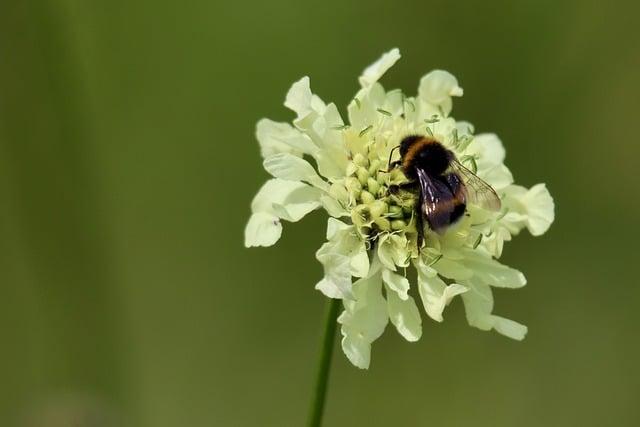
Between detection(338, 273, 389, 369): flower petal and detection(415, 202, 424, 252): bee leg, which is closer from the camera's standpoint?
detection(338, 273, 389, 369): flower petal

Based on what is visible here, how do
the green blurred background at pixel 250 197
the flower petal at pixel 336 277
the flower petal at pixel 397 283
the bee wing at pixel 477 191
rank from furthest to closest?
the green blurred background at pixel 250 197 → the bee wing at pixel 477 191 → the flower petal at pixel 397 283 → the flower petal at pixel 336 277

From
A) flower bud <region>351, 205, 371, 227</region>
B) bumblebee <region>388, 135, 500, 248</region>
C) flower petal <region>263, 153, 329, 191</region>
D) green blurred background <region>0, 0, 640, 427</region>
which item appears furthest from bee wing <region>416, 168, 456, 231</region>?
green blurred background <region>0, 0, 640, 427</region>

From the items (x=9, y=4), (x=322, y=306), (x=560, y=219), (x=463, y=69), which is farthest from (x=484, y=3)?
(x=9, y=4)

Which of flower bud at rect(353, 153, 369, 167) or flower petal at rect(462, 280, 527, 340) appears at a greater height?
flower bud at rect(353, 153, 369, 167)

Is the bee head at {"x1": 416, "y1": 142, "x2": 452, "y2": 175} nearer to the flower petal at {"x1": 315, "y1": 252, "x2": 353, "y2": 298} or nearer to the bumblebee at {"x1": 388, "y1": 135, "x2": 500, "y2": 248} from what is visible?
the bumblebee at {"x1": 388, "y1": 135, "x2": 500, "y2": 248}

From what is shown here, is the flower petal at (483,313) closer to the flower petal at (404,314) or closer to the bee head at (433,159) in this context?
the flower petal at (404,314)

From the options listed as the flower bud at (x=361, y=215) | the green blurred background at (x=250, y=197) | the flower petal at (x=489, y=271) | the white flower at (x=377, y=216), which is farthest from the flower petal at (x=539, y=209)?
the green blurred background at (x=250, y=197)

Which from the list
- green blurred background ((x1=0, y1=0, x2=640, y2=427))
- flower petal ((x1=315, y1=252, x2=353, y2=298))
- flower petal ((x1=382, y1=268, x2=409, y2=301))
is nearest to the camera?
flower petal ((x1=315, y1=252, x2=353, y2=298))

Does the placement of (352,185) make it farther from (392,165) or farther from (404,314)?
(404,314)
